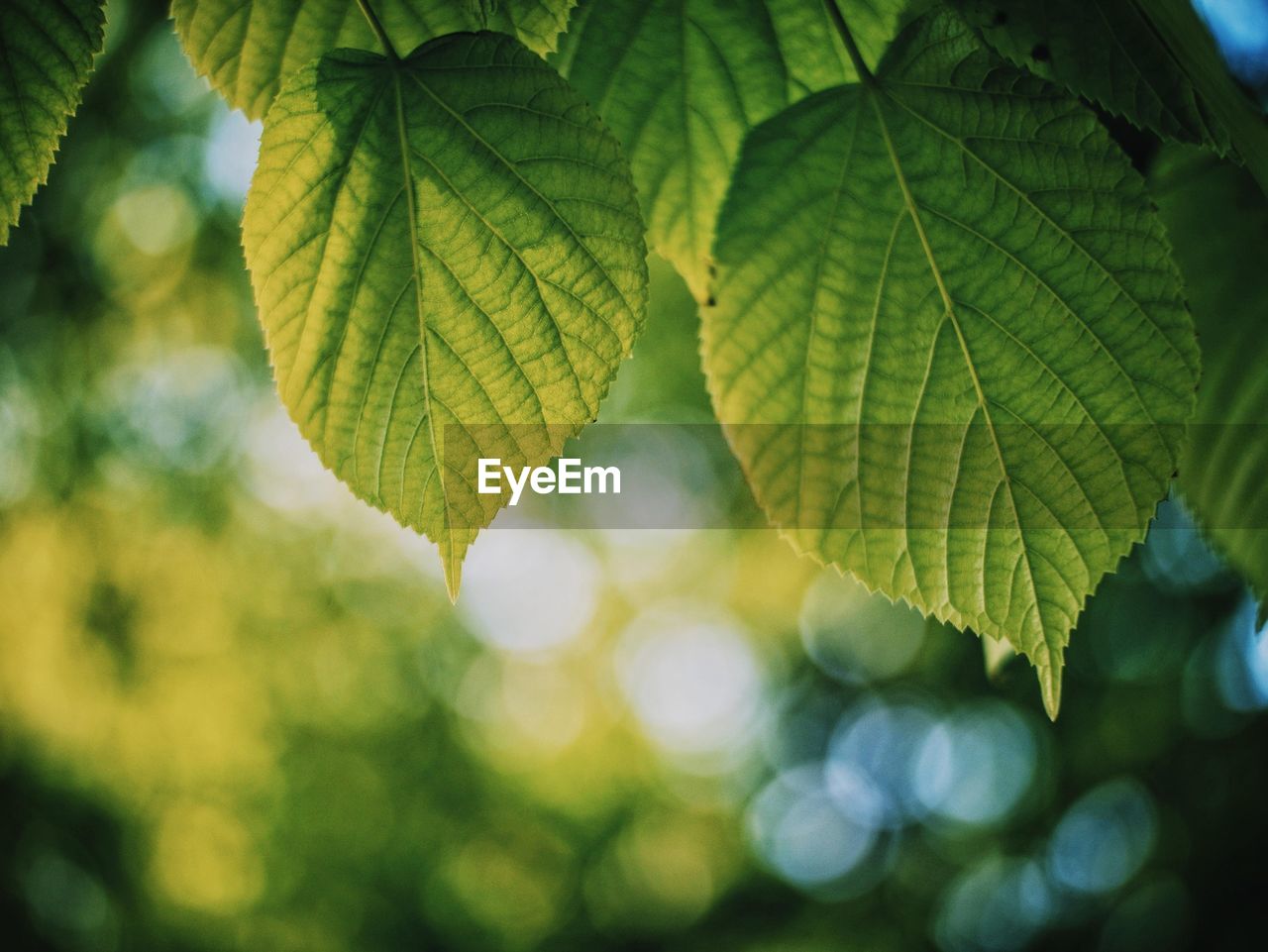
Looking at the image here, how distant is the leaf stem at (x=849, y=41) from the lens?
0.60 m

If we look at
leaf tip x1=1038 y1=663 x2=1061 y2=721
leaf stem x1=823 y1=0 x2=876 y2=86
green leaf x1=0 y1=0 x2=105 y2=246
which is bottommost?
leaf tip x1=1038 y1=663 x2=1061 y2=721

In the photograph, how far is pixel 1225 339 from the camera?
779 mm

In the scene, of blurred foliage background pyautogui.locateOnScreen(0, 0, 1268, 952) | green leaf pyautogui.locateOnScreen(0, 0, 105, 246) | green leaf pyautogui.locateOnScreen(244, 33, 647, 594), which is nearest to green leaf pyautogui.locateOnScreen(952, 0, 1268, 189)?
green leaf pyautogui.locateOnScreen(244, 33, 647, 594)

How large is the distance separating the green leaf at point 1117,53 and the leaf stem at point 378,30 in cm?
36

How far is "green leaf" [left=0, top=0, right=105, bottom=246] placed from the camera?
51 cm

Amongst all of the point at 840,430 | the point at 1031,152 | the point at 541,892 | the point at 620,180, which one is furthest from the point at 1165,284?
the point at 541,892

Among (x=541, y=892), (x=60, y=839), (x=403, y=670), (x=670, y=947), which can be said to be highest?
(x=403, y=670)

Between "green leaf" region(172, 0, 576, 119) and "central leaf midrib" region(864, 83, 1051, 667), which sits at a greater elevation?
"green leaf" region(172, 0, 576, 119)

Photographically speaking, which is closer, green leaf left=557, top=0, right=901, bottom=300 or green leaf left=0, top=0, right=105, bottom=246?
green leaf left=0, top=0, right=105, bottom=246

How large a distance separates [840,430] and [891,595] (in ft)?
0.40

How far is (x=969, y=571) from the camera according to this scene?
0.64 meters

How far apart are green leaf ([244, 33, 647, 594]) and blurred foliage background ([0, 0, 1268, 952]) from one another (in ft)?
21.2

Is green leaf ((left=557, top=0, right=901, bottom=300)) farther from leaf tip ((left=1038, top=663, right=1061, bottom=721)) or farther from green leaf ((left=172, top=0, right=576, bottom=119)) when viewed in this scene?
leaf tip ((left=1038, top=663, right=1061, bottom=721))

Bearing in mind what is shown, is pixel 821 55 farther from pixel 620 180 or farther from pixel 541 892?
pixel 541 892
